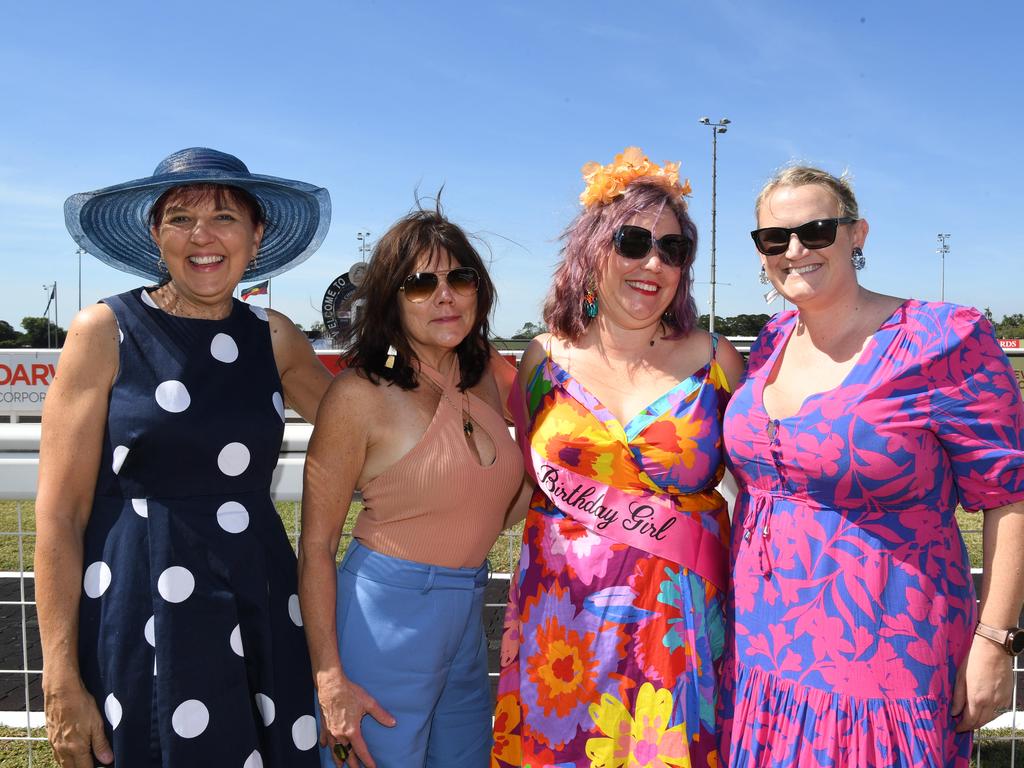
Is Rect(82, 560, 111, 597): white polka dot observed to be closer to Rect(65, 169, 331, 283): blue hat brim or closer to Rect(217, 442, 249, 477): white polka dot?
Rect(217, 442, 249, 477): white polka dot

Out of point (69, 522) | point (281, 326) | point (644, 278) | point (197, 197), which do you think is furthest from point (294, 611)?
point (644, 278)

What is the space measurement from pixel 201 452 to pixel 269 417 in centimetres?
23

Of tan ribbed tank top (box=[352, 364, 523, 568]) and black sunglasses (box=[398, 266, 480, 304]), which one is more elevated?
black sunglasses (box=[398, 266, 480, 304])

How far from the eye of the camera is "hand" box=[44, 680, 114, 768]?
1.91 metres

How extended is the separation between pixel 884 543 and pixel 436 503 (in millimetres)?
1185

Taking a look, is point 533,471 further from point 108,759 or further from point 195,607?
point 108,759

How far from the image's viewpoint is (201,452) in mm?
2004

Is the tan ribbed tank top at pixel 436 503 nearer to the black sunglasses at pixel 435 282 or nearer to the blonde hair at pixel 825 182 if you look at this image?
the black sunglasses at pixel 435 282

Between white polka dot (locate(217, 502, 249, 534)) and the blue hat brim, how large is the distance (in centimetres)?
76

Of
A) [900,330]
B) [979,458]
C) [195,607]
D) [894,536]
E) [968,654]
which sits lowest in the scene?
[968,654]

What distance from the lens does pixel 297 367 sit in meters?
2.43

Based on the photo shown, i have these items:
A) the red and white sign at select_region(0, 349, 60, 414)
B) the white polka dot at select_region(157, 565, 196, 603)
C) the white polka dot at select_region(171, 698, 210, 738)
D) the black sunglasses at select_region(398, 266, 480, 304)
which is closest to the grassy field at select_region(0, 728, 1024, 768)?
the white polka dot at select_region(171, 698, 210, 738)

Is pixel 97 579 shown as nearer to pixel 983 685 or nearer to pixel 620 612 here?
pixel 620 612

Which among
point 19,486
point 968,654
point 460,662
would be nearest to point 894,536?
point 968,654
